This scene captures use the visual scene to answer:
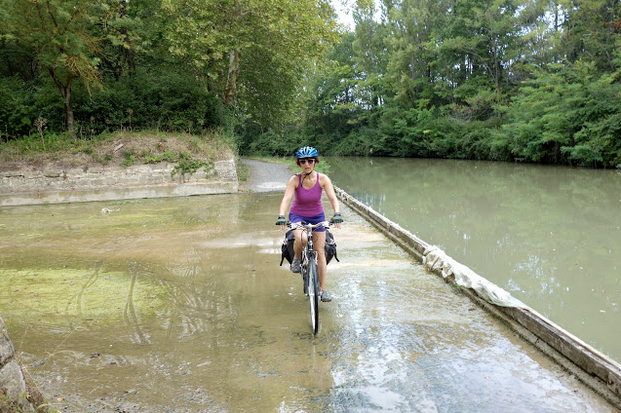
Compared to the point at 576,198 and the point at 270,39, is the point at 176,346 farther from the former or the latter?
the point at 270,39

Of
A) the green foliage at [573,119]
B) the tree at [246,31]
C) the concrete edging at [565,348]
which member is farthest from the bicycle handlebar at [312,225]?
the green foliage at [573,119]

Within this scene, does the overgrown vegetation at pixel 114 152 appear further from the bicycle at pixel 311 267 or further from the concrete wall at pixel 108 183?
the bicycle at pixel 311 267

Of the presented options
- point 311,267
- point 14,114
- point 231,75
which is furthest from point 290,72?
point 311,267

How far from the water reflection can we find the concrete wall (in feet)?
19.5

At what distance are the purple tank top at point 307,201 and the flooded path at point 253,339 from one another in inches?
44.9

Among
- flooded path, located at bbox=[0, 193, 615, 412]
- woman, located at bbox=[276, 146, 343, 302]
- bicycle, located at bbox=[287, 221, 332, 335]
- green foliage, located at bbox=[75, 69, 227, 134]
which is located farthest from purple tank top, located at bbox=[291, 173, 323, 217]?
green foliage, located at bbox=[75, 69, 227, 134]

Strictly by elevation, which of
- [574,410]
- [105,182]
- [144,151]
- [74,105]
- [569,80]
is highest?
[569,80]

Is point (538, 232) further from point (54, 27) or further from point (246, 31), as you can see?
point (54, 27)

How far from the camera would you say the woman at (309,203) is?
5.00m

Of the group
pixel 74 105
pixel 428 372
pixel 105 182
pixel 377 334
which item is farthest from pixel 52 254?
pixel 74 105

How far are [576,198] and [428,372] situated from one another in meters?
14.5

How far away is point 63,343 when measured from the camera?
4395 millimetres

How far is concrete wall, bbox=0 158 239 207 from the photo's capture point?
616 inches

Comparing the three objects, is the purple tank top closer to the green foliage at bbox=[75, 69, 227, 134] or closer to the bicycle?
the bicycle
